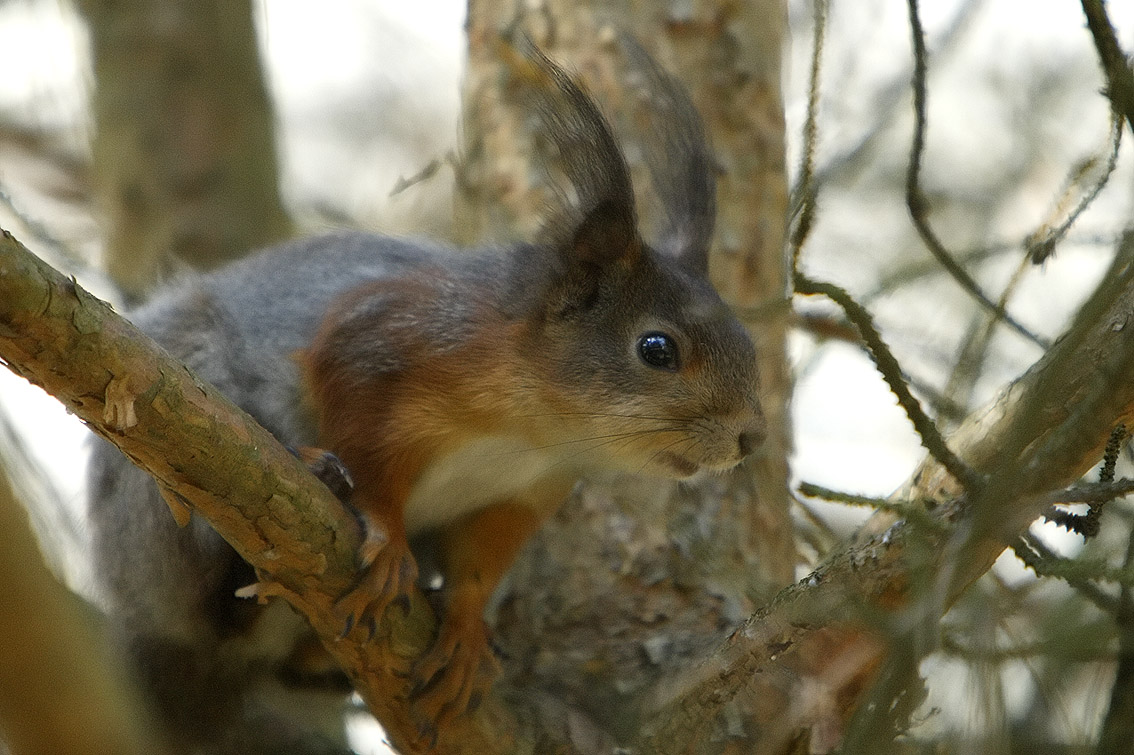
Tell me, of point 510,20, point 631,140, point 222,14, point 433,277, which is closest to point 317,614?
point 433,277

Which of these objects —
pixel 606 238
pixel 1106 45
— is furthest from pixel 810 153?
pixel 606 238

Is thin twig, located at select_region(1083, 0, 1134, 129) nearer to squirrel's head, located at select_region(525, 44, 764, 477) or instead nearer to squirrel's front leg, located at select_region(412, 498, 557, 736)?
squirrel's head, located at select_region(525, 44, 764, 477)

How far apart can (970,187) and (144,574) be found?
9.35 feet

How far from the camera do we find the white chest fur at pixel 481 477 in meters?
2.45

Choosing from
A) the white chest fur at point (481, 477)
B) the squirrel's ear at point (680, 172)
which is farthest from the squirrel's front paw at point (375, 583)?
the squirrel's ear at point (680, 172)

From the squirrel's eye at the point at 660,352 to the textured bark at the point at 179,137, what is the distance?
66.0 inches

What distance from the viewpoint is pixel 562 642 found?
258cm

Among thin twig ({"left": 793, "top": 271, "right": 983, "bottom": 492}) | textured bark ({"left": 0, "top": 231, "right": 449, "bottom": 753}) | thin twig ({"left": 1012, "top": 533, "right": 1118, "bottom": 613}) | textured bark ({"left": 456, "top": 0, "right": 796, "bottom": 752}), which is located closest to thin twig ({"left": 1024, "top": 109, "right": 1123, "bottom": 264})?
thin twig ({"left": 793, "top": 271, "right": 983, "bottom": 492})

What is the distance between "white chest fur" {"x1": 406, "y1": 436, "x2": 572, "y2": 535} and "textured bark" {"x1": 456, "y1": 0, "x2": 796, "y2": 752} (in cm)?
25

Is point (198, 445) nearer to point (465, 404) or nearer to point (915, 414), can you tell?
point (465, 404)

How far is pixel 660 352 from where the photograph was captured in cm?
242

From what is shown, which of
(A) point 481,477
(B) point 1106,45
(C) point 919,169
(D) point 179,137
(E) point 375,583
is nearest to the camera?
(B) point 1106,45

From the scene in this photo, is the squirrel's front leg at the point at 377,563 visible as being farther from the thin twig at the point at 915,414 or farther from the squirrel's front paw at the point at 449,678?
the thin twig at the point at 915,414

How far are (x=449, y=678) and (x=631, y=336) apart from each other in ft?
2.58
